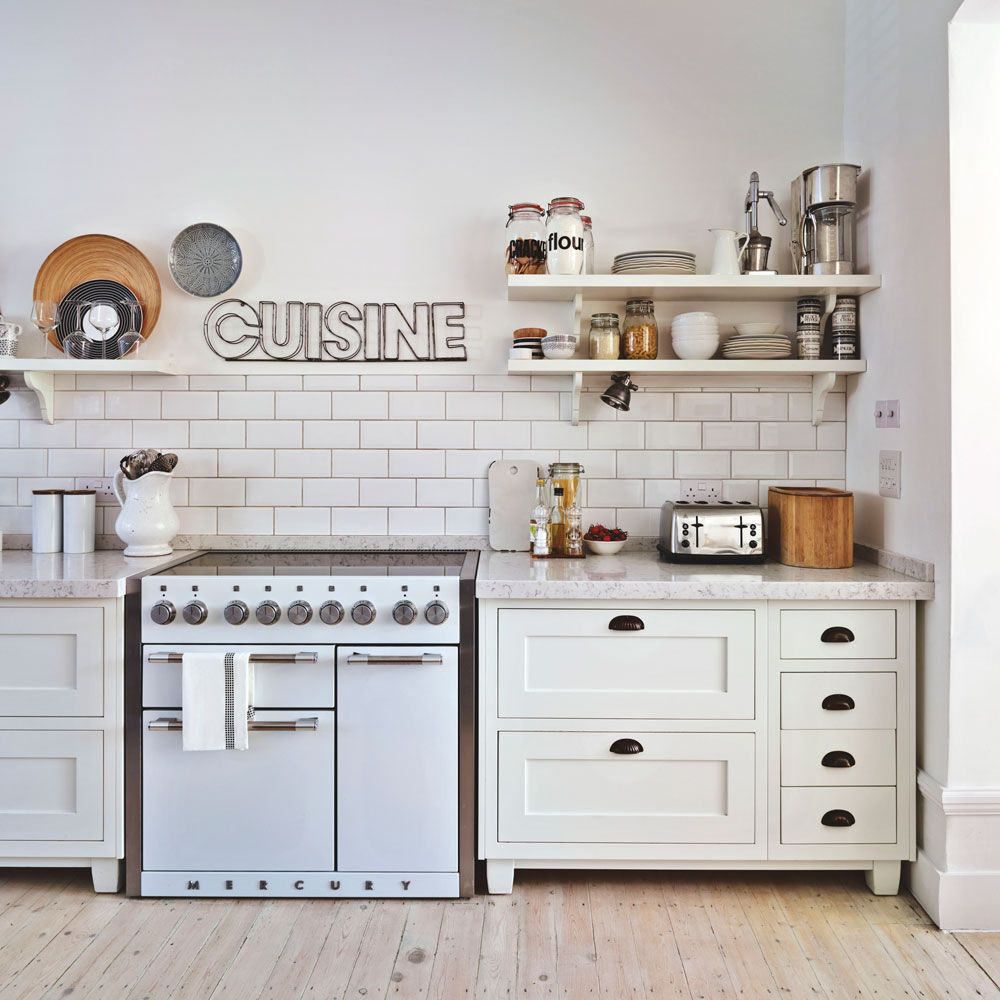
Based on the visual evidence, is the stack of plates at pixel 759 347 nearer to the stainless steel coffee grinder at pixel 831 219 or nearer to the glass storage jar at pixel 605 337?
the stainless steel coffee grinder at pixel 831 219

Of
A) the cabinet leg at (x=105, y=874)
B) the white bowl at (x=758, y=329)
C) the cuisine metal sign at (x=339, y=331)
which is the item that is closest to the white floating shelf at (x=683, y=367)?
the white bowl at (x=758, y=329)

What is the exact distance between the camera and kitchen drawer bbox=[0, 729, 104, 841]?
242cm

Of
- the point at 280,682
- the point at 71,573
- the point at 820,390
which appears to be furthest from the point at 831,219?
the point at 71,573

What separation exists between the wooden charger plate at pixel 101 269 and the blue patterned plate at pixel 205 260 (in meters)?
0.11

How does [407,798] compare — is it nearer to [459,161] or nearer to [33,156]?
[459,161]

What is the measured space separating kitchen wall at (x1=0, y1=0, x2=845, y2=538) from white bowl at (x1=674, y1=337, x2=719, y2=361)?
0.63 ft

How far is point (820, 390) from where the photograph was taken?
294cm

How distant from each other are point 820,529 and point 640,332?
2.82 ft

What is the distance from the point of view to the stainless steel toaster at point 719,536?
2.74 metres

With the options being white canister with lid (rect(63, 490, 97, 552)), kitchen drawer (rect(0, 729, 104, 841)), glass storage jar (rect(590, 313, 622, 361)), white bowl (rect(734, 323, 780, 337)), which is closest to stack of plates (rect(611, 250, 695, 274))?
glass storage jar (rect(590, 313, 622, 361))

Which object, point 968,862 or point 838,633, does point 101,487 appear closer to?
point 838,633

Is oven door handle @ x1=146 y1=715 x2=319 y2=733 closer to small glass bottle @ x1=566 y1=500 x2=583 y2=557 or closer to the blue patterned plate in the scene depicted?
small glass bottle @ x1=566 y1=500 x2=583 y2=557

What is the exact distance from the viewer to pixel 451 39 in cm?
300

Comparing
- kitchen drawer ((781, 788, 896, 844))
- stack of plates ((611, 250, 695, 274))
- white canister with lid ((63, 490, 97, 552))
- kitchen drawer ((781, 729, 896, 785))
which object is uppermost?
stack of plates ((611, 250, 695, 274))
